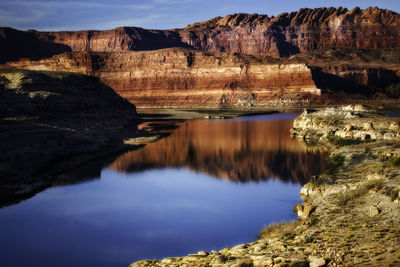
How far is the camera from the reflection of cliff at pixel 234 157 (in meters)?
27.2

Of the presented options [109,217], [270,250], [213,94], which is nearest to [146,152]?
[109,217]

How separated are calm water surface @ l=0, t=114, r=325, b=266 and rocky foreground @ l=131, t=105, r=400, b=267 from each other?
4.73ft

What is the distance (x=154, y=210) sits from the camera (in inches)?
760

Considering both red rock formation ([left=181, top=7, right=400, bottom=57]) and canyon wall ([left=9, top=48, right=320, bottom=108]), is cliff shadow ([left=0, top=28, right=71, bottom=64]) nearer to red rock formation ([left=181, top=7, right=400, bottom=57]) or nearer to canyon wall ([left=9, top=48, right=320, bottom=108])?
canyon wall ([left=9, top=48, right=320, bottom=108])

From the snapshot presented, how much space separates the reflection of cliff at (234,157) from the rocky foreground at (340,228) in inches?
149

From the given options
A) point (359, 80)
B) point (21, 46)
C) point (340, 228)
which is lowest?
point (340, 228)

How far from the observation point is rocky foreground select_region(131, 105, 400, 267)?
10.7 m

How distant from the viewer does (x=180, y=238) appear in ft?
51.1

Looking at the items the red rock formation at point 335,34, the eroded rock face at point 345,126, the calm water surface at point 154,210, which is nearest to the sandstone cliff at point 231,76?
the red rock formation at point 335,34

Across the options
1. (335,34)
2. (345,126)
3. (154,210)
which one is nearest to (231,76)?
(345,126)

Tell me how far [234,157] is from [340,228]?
20.4 meters

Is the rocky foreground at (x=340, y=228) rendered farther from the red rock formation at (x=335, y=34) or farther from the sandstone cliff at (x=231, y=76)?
the red rock formation at (x=335, y=34)

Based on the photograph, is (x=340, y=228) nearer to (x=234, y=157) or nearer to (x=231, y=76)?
(x=234, y=157)

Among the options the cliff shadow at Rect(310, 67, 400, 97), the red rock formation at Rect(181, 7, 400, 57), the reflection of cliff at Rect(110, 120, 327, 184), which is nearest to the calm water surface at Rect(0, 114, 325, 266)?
the reflection of cliff at Rect(110, 120, 327, 184)
